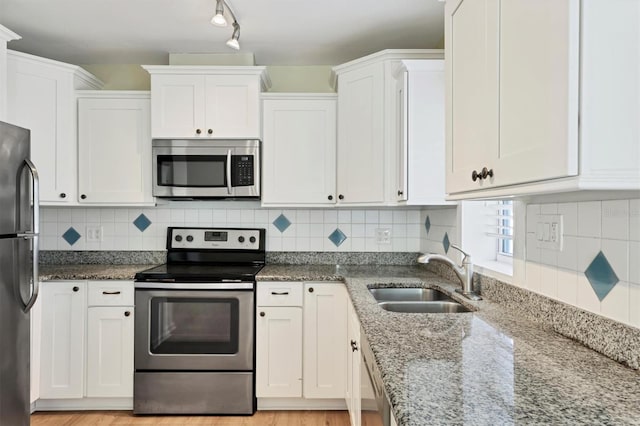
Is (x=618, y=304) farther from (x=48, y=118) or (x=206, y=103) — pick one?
(x=48, y=118)

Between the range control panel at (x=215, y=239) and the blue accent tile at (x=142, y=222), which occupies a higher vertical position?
the blue accent tile at (x=142, y=222)

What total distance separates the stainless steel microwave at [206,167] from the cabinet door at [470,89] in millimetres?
1481

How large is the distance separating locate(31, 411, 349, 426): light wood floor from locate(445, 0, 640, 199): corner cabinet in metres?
1.93

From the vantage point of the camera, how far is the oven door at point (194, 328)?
2.40 m

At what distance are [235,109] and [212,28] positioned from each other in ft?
1.61

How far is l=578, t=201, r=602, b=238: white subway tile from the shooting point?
1107mm

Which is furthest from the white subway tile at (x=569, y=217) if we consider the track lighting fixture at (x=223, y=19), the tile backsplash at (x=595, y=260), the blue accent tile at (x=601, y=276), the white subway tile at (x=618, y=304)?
the track lighting fixture at (x=223, y=19)

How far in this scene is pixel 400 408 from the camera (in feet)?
2.63

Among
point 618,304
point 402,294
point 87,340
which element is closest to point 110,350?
point 87,340

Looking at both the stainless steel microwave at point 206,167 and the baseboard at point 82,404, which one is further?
the stainless steel microwave at point 206,167

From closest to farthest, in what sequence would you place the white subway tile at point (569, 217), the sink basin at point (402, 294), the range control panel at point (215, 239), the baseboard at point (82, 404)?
1. the white subway tile at point (569, 217)
2. the sink basin at point (402, 294)
3. the baseboard at point (82, 404)
4. the range control panel at point (215, 239)

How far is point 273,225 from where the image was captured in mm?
2979

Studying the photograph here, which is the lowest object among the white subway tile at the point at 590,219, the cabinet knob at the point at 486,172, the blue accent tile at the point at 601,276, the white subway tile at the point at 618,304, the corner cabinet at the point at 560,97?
the white subway tile at the point at 618,304

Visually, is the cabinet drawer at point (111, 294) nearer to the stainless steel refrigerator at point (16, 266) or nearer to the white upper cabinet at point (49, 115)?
the stainless steel refrigerator at point (16, 266)
